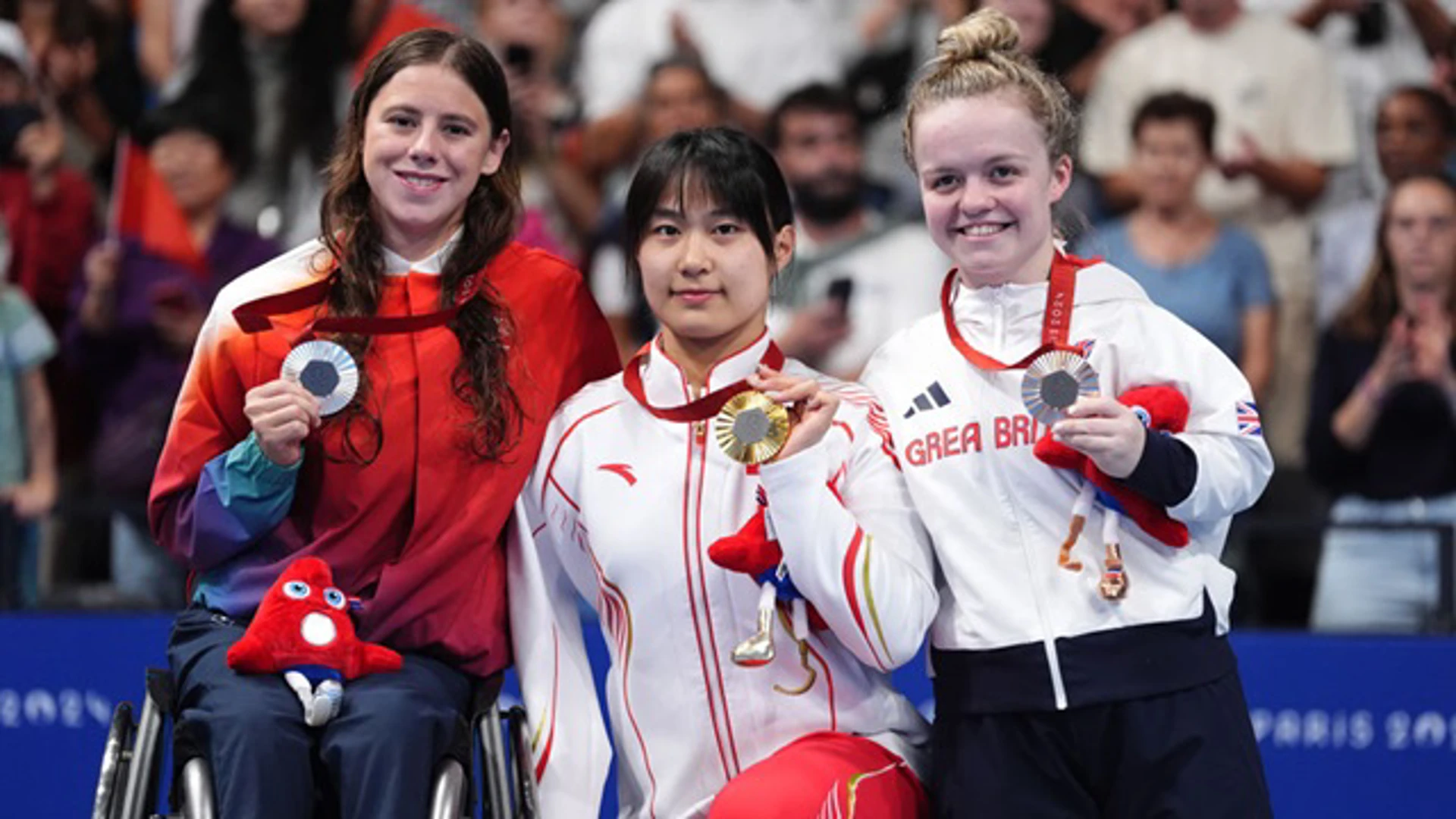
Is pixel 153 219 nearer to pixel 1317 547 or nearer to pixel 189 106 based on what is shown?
pixel 189 106

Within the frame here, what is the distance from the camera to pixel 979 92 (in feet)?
9.70

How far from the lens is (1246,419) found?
115 inches

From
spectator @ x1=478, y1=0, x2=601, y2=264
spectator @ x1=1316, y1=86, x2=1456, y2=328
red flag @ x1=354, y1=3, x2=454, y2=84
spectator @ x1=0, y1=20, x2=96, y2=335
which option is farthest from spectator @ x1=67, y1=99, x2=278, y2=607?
spectator @ x1=1316, y1=86, x2=1456, y2=328

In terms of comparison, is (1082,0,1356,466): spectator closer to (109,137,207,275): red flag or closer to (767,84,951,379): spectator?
(767,84,951,379): spectator

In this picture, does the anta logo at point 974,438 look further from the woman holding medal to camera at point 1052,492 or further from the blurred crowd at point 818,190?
the blurred crowd at point 818,190

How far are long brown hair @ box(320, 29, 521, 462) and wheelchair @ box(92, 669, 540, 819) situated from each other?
1.52 ft

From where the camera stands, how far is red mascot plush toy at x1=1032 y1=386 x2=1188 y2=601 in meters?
2.86

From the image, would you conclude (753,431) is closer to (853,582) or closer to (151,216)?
(853,582)

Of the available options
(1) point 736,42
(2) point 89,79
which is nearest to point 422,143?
(1) point 736,42

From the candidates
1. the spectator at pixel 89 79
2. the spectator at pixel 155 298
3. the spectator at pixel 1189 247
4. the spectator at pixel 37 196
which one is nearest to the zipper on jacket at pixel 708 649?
the spectator at pixel 1189 247

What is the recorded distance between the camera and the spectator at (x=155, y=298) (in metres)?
5.89

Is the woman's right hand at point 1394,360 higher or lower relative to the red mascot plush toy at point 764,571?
higher

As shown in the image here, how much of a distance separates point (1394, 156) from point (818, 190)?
5.64ft

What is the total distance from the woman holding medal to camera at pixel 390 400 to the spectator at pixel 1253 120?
9.50ft
